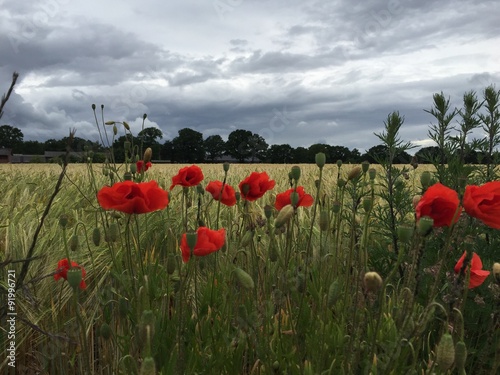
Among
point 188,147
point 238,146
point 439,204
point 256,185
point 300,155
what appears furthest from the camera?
point 188,147

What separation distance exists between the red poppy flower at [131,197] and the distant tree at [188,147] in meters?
48.9

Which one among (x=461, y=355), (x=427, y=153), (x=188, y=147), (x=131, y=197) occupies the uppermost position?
(x=188, y=147)

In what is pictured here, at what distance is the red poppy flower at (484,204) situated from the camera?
1.15 metres

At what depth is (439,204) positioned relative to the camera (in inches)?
45.1

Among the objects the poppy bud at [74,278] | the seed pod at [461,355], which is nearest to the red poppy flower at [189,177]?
the poppy bud at [74,278]

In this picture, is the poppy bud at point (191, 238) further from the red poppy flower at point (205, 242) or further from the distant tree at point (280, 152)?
the distant tree at point (280, 152)

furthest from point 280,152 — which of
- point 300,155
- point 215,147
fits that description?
point 215,147

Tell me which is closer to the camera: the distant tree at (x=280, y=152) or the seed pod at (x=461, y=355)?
the seed pod at (x=461, y=355)

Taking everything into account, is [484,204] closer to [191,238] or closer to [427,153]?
[191,238]

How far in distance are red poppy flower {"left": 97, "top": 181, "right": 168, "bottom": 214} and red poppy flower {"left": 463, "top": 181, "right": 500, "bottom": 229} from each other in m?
0.84

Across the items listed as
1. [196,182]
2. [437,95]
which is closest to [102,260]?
[196,182]

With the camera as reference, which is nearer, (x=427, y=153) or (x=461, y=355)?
(x=461, y=355)

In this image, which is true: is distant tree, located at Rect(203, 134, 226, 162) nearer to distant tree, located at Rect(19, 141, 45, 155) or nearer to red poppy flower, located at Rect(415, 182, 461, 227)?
distant tree, located at Rect(19, 141, 45, 155)

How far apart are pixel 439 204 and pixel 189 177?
3.74 ft
